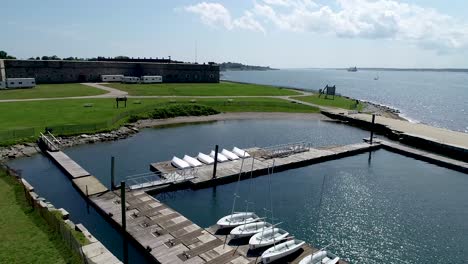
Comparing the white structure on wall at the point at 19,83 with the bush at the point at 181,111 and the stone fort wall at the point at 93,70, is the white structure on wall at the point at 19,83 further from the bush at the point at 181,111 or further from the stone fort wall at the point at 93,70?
the bush at the point at 181,111

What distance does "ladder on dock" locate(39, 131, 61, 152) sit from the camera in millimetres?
48156

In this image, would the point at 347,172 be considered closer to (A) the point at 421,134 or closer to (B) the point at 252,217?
(B) the point at 252,217

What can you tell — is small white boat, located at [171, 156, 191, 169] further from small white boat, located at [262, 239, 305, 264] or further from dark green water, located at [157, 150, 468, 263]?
small white boat, located at [262, 239, 305, 264]

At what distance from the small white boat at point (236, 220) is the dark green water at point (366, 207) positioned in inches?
105

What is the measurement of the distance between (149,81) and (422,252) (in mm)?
110318

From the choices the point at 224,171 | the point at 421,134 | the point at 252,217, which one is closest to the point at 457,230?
the point at 252,217

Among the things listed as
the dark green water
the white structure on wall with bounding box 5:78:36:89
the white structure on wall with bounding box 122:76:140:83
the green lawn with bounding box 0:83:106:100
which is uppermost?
the white structure on wall with bounding box 122:76:140:83

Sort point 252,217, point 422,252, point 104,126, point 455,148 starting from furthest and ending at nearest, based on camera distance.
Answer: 1. point 104,126
2. point 455,148
3. point 252,217
4. point 422,252

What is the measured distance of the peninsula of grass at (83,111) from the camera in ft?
181

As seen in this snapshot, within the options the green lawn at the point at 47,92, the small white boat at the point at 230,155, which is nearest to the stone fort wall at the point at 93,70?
the green lawn at the point at 47,92

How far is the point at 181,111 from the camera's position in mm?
78625

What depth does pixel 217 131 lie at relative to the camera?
67438mm

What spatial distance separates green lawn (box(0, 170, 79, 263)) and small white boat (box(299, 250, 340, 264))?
14485 millimetres

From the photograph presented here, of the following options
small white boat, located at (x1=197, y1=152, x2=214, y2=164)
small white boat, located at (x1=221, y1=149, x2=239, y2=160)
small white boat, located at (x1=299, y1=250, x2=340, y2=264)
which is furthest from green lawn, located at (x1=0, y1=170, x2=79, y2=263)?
small white boat, located at (x1=221, y1=149, x2=239, y2=160)
